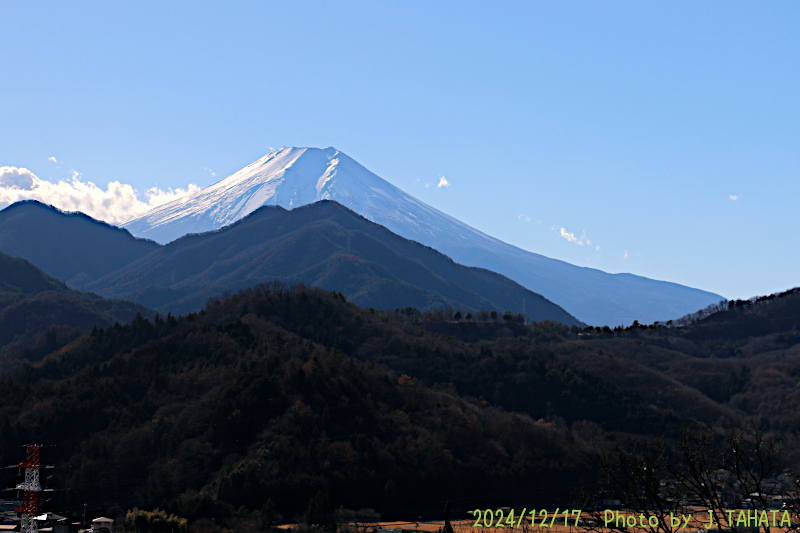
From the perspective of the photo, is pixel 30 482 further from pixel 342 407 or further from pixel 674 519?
pixel 342 407

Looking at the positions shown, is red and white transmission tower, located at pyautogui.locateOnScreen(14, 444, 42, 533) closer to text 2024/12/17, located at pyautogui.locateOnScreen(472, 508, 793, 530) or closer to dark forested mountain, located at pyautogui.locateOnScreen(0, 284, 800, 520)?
text 2024/12/17, located at pyautogui.locateOnScreen(472, 508, 793, 530)

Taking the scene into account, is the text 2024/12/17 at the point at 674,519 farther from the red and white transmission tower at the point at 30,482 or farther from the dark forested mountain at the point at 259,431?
the red and white transmission tower at the point at 30,482

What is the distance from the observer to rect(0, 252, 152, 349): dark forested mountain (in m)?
153

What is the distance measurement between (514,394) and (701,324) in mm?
61416

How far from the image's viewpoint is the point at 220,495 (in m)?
64.1

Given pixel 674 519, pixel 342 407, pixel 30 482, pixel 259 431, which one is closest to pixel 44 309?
pixel 342 407

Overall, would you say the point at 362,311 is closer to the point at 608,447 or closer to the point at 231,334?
the point at 231,334

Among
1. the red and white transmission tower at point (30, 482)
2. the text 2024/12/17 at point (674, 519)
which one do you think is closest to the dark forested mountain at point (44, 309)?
the red and white transmission tower at point (30, 482)

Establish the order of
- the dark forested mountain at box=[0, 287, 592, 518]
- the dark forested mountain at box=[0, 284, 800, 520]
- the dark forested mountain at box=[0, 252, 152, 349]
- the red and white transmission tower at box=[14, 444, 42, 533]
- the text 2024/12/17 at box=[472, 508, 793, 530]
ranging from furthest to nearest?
the dark forested mountain at box=[0, 252, 152, 349]
the dark forested mountain at box=[0, 284, 800, 520]
the dark forested mountain at box=[0, 287, 592, 518]
the red and white transmission tower at box=[14, 444, 42, 533]
the text 2024/12/17 at box=[472, 508, 793, 530]

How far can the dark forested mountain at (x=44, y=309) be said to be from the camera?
153m

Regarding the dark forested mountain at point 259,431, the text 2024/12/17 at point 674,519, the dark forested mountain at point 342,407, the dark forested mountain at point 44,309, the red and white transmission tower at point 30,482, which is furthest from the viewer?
the dark forested mountain at point 44,309

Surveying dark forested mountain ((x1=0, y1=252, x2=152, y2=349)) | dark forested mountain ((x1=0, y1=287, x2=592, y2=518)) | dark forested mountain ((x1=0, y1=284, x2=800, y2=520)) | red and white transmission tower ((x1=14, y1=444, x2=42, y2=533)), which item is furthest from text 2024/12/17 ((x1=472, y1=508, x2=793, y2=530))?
dark forested mountain ((x1=0, y1=252, x2=152, y2=349))

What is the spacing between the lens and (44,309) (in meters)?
158

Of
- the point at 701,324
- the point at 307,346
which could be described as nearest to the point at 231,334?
the point at 307,346
